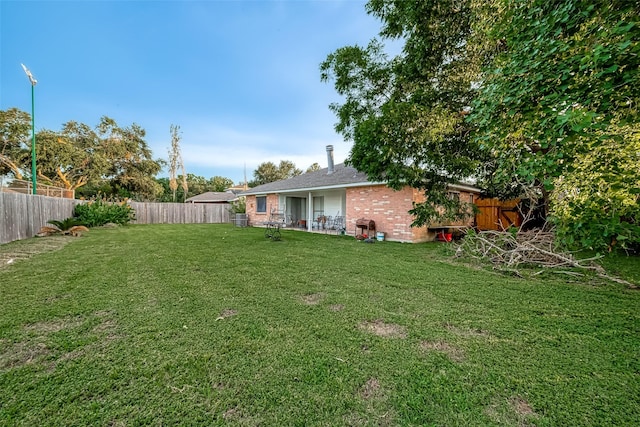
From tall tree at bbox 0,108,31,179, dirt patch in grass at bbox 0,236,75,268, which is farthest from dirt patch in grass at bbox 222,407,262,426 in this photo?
tall tree at bbox 0,108,31,179

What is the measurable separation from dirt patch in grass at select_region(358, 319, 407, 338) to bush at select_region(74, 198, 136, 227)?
15.8 m

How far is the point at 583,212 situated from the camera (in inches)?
101

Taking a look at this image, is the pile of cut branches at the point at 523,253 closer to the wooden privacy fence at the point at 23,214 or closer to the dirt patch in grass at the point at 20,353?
the dirt patch in grass at the point at 20,353

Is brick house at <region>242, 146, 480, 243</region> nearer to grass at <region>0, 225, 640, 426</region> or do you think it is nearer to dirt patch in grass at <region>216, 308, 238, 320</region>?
grass at <region>0, 225, 640, 426</region>

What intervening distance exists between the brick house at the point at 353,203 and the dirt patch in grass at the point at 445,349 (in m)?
7.76

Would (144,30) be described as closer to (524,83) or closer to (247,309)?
(247,309)

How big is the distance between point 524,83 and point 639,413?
2810 mm

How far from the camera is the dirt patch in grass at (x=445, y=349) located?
2.27 meters

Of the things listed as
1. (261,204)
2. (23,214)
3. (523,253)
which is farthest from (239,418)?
(261,204)

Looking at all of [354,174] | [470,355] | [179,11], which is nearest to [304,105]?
[354,174]

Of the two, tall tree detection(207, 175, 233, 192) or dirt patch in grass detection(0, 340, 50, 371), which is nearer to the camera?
dirt patch in grass detection(0, 340, 50, 371)

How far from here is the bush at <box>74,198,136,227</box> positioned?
13.9 metres

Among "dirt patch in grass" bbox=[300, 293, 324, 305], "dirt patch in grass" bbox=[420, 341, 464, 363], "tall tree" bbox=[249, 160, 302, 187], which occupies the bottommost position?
"dirt patch in grass" bbox=[420, 341, 464, 363]

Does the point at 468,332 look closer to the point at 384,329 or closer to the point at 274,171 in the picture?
the point at 384,329
